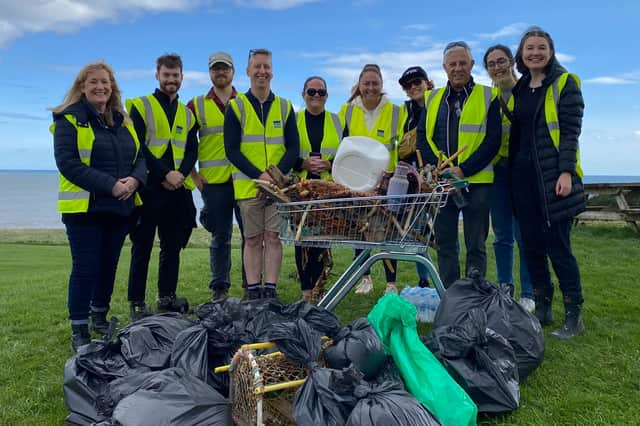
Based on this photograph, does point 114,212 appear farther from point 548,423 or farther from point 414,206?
point 548,423

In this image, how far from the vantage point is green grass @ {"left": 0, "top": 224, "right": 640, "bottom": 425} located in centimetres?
Answer: 279

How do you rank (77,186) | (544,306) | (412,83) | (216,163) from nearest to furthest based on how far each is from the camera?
(77,186) < (544,306) < (216,163) < (412,83)

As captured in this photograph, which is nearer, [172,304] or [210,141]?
[172,304]

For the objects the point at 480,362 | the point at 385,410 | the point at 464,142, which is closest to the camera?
the point at 385,410

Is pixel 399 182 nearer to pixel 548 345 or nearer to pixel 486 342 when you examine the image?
pixel 486 342

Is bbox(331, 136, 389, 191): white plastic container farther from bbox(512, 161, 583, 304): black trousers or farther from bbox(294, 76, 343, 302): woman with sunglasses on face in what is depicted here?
bbox(512, 161, 583, 304): black trousers

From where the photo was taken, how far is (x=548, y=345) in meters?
3.73

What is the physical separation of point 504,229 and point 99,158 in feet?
11.2

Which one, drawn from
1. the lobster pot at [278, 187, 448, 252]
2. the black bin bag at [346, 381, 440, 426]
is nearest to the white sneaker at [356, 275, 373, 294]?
the lobster pot at [278, 187, 448, 252]

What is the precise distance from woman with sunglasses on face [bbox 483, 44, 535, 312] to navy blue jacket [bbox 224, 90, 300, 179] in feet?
5.77

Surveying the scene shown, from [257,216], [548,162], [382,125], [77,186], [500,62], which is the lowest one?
[257,216]

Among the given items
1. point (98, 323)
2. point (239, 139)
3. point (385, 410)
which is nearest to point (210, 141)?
point (239, 139)

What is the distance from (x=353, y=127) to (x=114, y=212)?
2.29 metres

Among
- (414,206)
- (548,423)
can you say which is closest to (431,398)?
(548,423)
